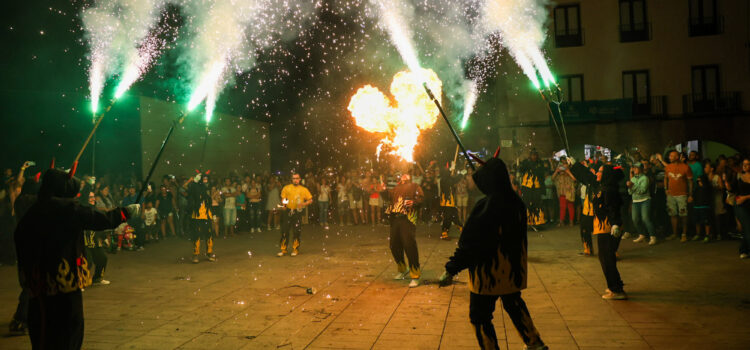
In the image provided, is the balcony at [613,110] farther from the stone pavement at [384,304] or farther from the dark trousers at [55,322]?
the dark trousers at [55,322]

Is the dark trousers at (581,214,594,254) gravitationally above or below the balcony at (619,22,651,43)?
below

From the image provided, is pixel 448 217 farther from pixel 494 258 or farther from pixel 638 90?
pixel 638 90

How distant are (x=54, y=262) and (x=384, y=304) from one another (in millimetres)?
3916

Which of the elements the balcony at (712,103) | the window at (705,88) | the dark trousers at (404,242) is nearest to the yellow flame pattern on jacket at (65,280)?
the dark trousers at (404,242)

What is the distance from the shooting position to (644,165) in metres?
12.9

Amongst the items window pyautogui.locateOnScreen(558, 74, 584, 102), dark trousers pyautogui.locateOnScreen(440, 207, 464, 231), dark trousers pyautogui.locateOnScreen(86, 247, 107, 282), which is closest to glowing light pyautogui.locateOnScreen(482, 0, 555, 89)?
window pyautogui.locateOnScreen(558, 74, 584, 102)

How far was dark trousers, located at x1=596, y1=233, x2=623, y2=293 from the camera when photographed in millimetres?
6734

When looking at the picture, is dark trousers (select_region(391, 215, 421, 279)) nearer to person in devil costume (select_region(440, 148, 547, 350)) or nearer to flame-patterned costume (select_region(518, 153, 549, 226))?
person in devil costume (select_region(440, 148, 547, 350))

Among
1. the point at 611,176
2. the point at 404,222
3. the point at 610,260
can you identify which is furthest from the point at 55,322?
the point at 611,176

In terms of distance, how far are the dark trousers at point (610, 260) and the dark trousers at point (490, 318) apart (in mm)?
2954

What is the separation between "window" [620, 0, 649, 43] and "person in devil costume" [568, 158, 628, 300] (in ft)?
62.8

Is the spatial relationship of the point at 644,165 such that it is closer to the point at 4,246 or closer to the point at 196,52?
the point at 196,52

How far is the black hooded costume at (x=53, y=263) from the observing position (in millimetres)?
4004

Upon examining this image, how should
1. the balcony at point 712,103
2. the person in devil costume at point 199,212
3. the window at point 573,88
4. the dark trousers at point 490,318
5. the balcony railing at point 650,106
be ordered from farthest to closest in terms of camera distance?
the window at point 573,88 → the balcony railing at point 650,106 → the balcony at point 712,103 → the person in devil costume at point 199,212 → the dark trousers at point 490,318
